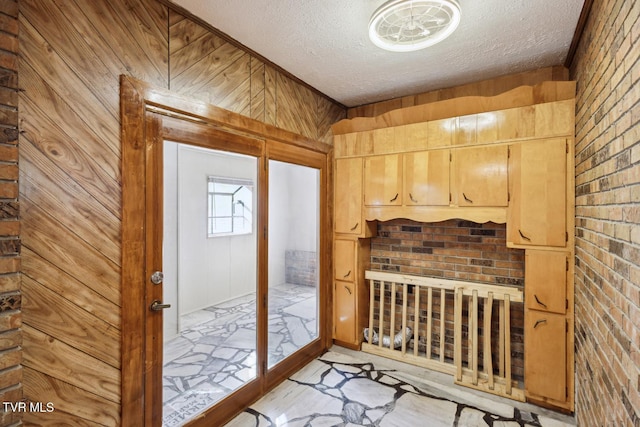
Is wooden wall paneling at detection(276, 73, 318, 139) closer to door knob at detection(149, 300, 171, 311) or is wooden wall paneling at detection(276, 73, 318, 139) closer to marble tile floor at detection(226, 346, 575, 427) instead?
door knob at detection(149, 300, 171, 311)

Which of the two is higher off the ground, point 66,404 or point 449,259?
point 449,259

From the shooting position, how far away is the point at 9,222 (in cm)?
122

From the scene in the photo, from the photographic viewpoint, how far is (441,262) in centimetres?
310

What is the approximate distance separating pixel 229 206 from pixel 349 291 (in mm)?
1612

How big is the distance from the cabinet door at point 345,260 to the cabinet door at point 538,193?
143 centimetres

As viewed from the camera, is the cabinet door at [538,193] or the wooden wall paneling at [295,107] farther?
→ the wooden wall paneling at [295,107]

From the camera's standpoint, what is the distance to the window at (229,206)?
2225 millimetres

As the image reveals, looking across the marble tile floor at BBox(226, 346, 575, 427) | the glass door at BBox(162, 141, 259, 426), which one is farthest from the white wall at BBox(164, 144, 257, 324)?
the marble tile floor at BBox(226, 346, 575, 427)

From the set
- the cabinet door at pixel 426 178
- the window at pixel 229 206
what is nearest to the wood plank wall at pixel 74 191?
the window at pixel 229 206

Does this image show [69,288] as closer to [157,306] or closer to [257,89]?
[157,306]

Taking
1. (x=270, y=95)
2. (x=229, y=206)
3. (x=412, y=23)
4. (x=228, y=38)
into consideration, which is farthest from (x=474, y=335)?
(x=228, y=38)

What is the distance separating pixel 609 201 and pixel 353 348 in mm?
2560

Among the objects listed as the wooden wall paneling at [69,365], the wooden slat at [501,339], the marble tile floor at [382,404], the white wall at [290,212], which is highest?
the white wall at [290,212]

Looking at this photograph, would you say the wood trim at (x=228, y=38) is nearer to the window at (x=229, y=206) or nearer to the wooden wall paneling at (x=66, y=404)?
the window at (x=229, y=206)
